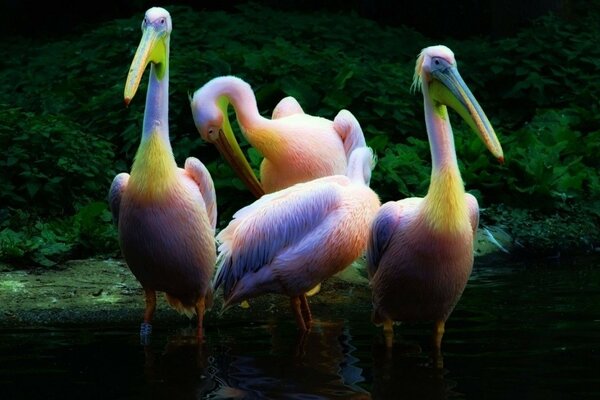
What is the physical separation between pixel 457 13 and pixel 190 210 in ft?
33.2

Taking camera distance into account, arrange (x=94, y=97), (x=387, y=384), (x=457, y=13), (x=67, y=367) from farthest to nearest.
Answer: (x=457, y=13)
(x=94, y=97)
(x=67, y=367)
(x=387, y=384)

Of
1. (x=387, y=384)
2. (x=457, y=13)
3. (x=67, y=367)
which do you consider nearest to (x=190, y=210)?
(x=67, y=367)

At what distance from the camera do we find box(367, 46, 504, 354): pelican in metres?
5.79

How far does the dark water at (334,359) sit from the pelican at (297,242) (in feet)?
0.76

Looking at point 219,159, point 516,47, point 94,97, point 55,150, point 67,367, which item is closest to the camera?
point 67,367

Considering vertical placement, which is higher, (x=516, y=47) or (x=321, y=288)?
(x=516, y=47)

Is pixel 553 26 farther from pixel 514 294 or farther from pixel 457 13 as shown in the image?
pixel 514 294

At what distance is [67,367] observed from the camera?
560 cm

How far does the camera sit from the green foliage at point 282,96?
893 cm

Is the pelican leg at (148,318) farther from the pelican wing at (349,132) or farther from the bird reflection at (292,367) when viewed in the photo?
the pelican wing at (349,132)

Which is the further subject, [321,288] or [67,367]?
[321,288]

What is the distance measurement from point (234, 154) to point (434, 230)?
2.45 meters

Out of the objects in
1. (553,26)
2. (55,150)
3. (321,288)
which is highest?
(553,26)

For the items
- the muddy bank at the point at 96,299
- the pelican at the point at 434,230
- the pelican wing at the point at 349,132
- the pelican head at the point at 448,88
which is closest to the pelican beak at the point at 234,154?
the pelican wing at the point at 349,132
